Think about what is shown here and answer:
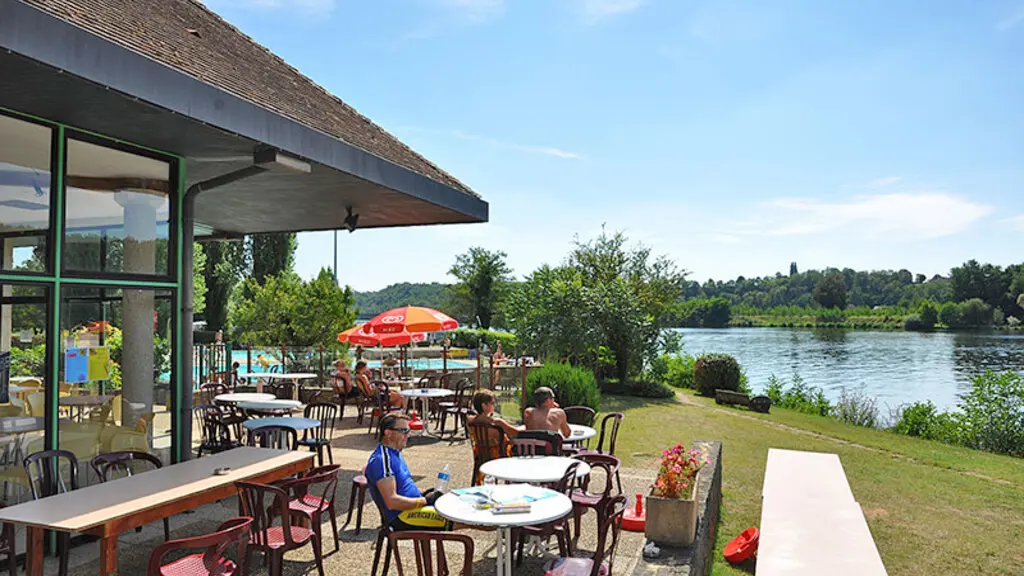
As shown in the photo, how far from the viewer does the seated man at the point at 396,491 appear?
4484 mm

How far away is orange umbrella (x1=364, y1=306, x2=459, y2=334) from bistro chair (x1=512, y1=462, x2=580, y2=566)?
23.9ft

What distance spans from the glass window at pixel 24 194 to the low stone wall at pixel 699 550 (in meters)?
4.83

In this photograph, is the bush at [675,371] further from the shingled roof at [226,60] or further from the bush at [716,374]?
the shingled roof at [226,60]

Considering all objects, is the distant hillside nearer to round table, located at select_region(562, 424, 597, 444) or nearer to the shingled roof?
the shingled roof

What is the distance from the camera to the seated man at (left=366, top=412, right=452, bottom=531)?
448 cm

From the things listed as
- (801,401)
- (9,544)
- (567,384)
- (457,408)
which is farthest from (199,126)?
(801,401)

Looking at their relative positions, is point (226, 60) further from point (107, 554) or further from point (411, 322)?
point (411, 322)

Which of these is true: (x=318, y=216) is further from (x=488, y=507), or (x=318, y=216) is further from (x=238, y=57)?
(x=488, y=507)

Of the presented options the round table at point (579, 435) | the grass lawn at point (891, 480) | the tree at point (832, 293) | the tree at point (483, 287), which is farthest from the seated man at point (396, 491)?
the tree at point (832, 293)

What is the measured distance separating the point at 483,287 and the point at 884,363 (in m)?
25.3

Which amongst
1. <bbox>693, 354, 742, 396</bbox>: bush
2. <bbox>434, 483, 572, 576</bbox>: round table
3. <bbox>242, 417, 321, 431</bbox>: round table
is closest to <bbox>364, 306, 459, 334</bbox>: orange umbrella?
<bbox>242, 417, 321, 431</bbox>: round table

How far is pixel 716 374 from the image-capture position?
22.2 meters

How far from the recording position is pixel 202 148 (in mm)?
6289

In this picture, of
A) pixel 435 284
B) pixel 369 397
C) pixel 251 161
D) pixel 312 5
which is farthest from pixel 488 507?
pixel 435 284
